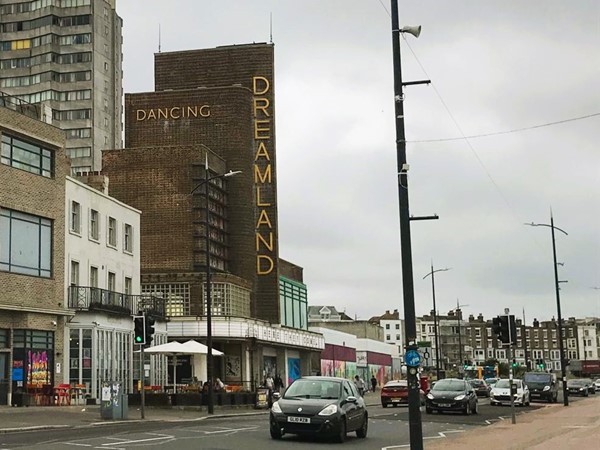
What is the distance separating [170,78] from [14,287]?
1538 inches

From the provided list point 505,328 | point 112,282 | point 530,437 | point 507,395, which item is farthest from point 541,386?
point 530,437

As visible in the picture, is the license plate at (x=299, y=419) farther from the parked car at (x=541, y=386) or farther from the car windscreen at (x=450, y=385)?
the parked car at (x=541, y=386)

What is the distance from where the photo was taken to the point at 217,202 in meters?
65.3

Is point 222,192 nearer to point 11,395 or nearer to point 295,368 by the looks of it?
point 295,368

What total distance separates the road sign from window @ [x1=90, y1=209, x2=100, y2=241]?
31.5 m

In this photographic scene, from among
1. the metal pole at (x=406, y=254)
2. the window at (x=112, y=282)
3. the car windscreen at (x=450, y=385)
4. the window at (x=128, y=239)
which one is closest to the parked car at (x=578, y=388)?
the car windscreen at (x=450, y=385)

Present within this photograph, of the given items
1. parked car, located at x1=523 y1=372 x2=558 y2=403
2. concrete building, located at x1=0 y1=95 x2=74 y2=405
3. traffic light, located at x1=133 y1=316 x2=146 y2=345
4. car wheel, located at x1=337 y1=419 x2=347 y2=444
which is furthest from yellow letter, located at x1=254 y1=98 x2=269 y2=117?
car wheel, located at x1=337 y1=419 x2=347 y2=444

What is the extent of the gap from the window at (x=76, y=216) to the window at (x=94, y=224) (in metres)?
1.71

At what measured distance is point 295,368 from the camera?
242ft

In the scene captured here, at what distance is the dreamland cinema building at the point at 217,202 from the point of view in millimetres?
61438

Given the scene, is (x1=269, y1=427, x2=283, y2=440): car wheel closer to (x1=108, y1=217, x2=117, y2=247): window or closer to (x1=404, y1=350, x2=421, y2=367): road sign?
(x1=404, y1=350, x2=421, y2=367): road sign

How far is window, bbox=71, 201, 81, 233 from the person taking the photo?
4275 centimetres

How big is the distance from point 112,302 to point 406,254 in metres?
31.2

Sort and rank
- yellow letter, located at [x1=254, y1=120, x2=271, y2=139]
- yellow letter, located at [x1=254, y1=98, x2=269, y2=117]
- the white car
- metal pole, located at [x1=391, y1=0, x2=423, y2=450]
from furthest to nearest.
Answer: yellow letter, located at [x1=254, y1=98, x2=269, y2=117] < yellow letter, located at [x1=254, y1=120, x2=271, y2=139] < the white car < metal pole, located at [x1=391, y1=0, x2=423, y2=450]
